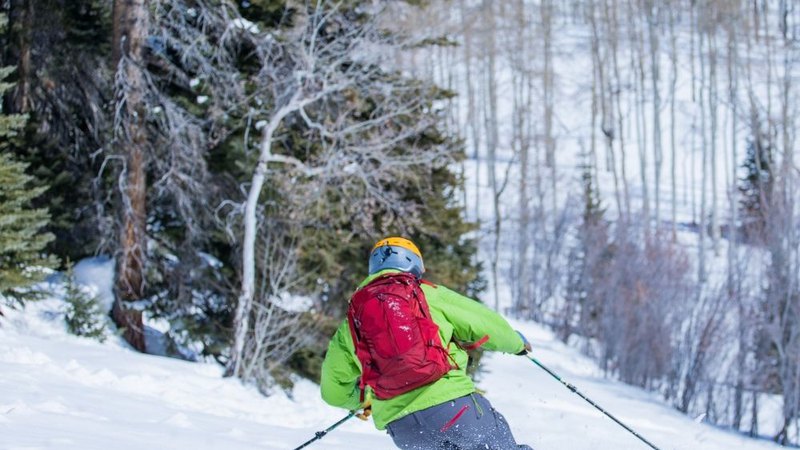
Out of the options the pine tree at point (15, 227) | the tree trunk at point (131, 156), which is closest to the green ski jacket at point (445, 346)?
the pine tree at point (15, 227)

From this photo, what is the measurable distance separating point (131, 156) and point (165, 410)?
594 centimetres

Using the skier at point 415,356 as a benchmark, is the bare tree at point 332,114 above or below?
above

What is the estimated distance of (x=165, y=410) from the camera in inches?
368

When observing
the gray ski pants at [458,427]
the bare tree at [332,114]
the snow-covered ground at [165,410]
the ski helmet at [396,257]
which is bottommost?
the snow-covered ground at [165,410]

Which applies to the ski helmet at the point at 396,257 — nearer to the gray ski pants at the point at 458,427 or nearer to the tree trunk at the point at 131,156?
the gray ski pants at the point at 458,427

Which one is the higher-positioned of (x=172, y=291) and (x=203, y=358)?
(x=172, y=291)

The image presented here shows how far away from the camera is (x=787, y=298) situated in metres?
19.4

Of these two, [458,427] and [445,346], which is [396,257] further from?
[458,427]

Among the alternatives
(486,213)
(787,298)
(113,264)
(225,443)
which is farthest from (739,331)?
(486,213)

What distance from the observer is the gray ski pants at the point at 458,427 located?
424cm

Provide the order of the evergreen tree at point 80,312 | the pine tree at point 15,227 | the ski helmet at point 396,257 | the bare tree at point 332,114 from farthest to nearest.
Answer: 1. the bare tree at point 332,114
2. the evergreen tree at point 80,312
3. the pine tree at point 15,227
4. the ski helmet at point 396,257

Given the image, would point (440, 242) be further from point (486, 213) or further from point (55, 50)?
point (486, 213)

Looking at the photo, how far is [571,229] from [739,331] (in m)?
20.0

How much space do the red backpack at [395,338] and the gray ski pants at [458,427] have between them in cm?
16
